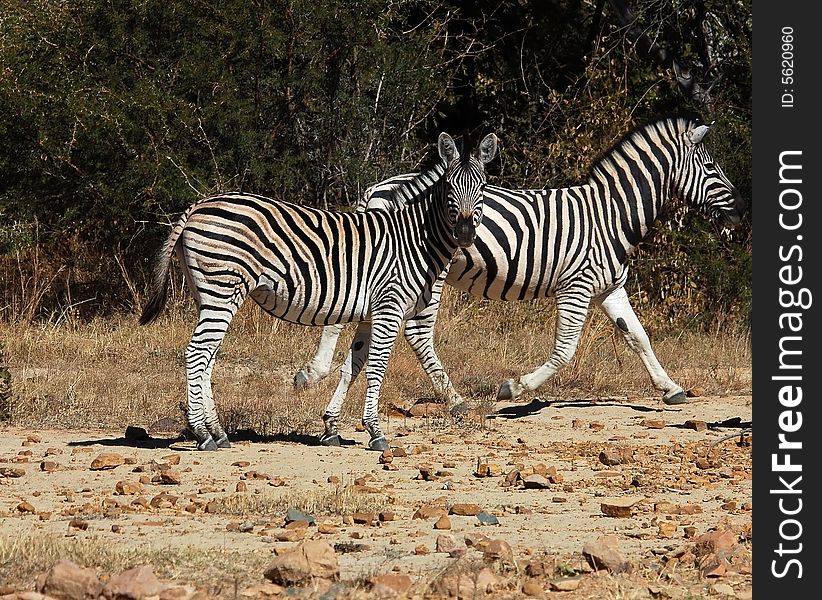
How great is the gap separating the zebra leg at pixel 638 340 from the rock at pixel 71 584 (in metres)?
6.80

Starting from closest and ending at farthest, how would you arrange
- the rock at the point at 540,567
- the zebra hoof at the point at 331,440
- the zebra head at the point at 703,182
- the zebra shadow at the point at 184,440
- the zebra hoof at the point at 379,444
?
1. the rock at the point at 540,567
2. the zebra hoof at the point at 379,444
3. the zebra shadow at the point at 184,440
4. the zebra hoof at the point at 331,440
5. the zebra head at the point at 703,182

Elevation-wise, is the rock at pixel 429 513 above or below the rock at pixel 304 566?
above

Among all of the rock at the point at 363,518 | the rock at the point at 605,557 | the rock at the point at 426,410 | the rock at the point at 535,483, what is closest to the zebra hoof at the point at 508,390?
→ the rock at the point at 426,410

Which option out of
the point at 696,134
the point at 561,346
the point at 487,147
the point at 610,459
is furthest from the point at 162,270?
the point at 696,134

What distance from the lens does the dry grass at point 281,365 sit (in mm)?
10297

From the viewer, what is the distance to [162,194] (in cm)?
1398

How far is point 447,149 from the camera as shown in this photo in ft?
31.6

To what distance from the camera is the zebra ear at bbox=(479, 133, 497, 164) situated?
977cm

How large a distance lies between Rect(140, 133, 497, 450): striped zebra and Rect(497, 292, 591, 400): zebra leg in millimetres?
1513

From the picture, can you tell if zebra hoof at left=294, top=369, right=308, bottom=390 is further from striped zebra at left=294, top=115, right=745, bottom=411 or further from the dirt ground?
the dirt ground

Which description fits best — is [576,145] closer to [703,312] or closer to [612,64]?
[612,64]

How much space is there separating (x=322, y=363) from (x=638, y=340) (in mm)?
2725

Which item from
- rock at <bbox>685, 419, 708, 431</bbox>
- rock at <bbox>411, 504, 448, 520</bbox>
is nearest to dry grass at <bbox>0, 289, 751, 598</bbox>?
rock at <bbox>411, 504, 448, 520</bbox>

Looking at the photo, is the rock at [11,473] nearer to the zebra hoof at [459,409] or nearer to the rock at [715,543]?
the zebra hoof at [459,409]
